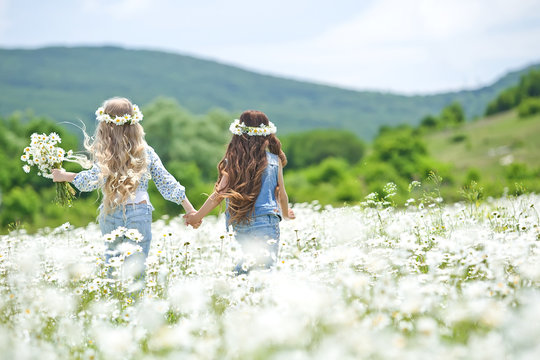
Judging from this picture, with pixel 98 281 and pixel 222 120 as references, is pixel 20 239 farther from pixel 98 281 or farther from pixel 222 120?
pixel 222 120

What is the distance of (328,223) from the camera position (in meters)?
7.00

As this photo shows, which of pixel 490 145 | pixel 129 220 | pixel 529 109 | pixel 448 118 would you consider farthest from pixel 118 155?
pixel 448 118

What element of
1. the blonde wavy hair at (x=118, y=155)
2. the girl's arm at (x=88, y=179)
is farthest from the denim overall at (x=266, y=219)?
the girl's arm at (x=88, y=179)

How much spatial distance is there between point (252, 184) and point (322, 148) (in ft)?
343

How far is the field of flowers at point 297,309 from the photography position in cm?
256

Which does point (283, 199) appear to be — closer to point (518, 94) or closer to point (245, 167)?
point (245, 167)

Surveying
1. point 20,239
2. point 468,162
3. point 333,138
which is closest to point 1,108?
point 333,138

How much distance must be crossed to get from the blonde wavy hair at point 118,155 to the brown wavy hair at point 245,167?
0.91 meters

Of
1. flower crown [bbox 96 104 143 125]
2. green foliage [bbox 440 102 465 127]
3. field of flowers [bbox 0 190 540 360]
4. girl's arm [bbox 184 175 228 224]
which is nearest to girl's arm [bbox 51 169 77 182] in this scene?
flower crown [bbox 96 104 143 125]

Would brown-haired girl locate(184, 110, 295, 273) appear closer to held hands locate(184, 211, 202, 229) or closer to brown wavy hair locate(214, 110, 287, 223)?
brown wavy hair locate(214, 110, 287, 223)

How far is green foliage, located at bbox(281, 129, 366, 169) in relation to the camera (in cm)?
10831

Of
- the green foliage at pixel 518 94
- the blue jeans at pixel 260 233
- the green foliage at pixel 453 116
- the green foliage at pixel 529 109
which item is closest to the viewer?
the blue jeans at pixel 260 233

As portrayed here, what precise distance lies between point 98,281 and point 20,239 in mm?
3304

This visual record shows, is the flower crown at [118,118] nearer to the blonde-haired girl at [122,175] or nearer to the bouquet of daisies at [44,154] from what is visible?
the blonde-haired girl at [122,175]
